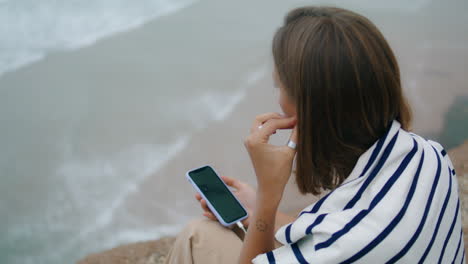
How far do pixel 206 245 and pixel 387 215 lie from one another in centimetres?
54

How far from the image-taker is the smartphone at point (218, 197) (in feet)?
4.37

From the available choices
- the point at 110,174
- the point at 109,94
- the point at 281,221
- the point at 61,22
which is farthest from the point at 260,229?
the point at 61,22

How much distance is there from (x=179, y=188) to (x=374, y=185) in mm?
1532

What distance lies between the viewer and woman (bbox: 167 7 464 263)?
0.83 metres

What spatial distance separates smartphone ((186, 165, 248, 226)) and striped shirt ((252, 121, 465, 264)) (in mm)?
382

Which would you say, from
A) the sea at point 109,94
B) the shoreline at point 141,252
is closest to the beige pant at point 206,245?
the shoreline at point 141,252

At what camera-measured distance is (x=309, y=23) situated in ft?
3.18

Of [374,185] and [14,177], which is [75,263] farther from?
[374,185]

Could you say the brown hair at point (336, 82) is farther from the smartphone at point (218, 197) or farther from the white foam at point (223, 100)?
the white foam at point (223, 100)

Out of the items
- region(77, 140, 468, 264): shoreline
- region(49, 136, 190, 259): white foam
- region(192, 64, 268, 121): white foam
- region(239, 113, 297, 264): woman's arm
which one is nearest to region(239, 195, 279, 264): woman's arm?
region(239, 113, 297, 264): woman's arm

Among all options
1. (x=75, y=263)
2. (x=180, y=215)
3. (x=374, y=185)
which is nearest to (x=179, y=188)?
(x=180, y=215)

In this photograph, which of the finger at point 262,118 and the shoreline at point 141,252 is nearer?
the finger at point 262,118

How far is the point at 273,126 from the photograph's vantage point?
1146 millimetres

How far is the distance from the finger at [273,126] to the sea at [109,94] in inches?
45.2
